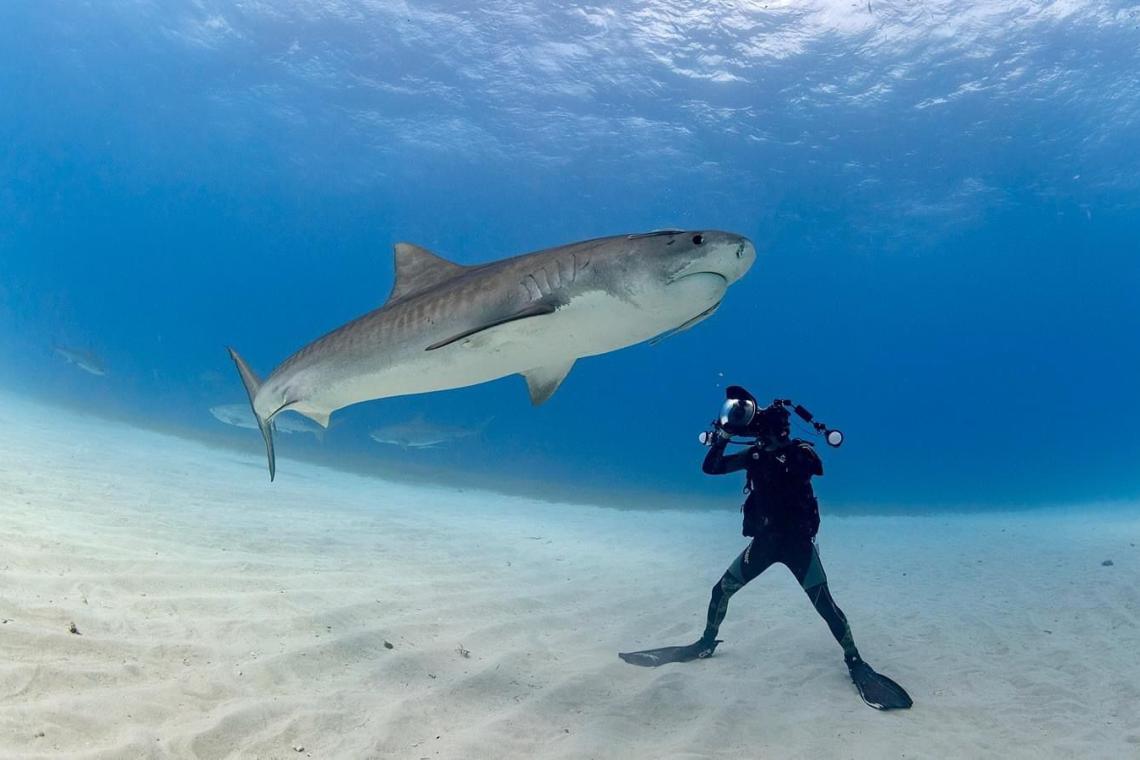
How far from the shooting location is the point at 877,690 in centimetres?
445

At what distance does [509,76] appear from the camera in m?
26.4

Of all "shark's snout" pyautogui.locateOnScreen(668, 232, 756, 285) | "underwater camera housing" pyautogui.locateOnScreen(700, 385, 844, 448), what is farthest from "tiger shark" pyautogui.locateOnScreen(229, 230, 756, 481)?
"underwater camera housing" pyautogui.locateOnScreen(700, 385, 844, 448)

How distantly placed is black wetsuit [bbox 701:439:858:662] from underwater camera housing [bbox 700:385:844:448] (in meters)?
0.12

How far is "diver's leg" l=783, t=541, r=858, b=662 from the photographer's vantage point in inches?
187

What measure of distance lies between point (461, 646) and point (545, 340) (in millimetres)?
2558

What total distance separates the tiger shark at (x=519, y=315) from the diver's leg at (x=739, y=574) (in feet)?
7.05

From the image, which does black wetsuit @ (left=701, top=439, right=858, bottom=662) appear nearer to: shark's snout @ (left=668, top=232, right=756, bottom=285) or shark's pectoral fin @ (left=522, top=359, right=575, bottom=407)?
shark's pectoral fin @ (left=522, top=359, right=575, bottom=407)

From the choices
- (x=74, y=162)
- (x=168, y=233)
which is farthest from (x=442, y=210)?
(x=168, y=233)

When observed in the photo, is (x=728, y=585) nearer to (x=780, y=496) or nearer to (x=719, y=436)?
(x=780, y=496)

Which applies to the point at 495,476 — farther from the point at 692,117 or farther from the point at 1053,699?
the point at 1053,699

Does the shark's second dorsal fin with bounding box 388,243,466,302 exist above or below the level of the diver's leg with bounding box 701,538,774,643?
above

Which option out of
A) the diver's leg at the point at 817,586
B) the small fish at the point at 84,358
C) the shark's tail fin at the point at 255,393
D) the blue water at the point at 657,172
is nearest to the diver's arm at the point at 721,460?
Result: the diver's leg at the point at 817,586

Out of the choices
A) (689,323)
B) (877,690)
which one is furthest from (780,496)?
(689,323)

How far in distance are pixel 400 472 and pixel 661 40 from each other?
17651 mm
